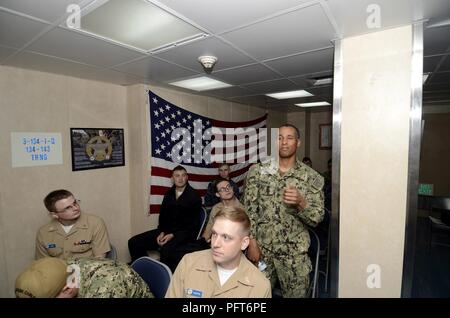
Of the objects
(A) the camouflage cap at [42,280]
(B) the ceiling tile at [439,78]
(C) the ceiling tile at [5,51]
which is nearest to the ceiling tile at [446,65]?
(B) the ceiling tile at [439,78]

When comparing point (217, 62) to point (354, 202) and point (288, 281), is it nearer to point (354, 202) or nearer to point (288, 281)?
point (354, 202)

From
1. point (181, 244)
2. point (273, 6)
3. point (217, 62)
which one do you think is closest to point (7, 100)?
point (217, 62)

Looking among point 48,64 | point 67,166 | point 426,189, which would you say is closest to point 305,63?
point 48,64

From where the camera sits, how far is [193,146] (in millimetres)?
3859

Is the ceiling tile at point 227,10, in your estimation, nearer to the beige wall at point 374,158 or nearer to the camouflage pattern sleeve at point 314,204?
the beige wall at point 374,158

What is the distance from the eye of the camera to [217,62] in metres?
2.28

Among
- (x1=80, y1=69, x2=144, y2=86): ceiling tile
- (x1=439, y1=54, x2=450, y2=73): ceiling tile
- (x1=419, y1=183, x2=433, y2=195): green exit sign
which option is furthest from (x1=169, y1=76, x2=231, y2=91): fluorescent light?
(x1=419, y1=183, x2=433, y2=195): green exit sign

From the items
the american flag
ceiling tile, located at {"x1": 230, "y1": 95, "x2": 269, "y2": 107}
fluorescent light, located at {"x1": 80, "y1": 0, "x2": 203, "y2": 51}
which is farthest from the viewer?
ceiling tile, located at {"x1": 230, "y1": 95, "x2": 269, "y2": 107}

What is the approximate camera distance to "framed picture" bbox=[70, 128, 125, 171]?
9.16 ft

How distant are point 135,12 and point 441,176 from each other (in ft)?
20.9

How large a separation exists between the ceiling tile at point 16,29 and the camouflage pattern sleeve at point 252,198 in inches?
70.3

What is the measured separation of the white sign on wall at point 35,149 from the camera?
92.7 inches

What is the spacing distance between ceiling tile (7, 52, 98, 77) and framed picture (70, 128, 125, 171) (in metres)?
0.64

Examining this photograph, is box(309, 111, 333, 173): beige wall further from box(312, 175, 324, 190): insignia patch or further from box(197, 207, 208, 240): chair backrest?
box(312, 175, 324, 190): insignia patch
